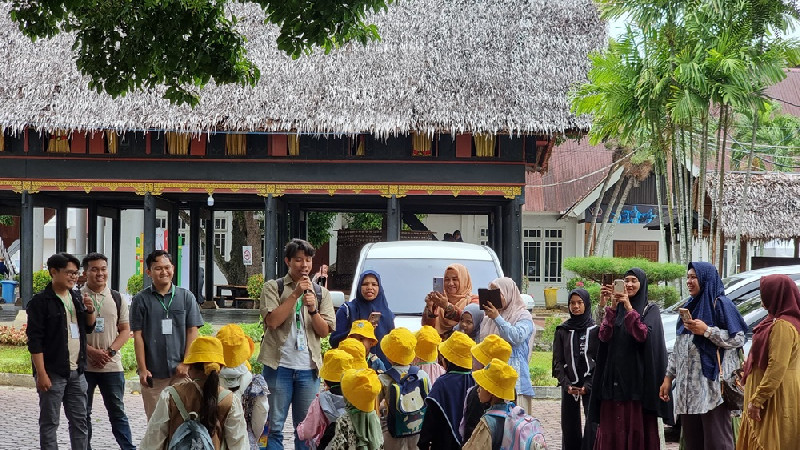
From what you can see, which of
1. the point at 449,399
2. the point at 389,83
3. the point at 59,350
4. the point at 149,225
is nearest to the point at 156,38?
the point at 59,350

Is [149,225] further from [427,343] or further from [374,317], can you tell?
[427,343]

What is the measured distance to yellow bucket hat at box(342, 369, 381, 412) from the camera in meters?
5.42

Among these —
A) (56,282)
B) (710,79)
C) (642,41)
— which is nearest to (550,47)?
(642,41)

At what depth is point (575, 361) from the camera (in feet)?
27.1

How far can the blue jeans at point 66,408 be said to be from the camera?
24.1 ft

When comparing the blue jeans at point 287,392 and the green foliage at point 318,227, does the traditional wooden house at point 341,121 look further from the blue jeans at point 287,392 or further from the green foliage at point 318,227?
the blue jeans at point 287,392

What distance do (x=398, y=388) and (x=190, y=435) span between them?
1480 mm

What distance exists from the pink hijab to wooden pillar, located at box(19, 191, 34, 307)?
15.4 metres

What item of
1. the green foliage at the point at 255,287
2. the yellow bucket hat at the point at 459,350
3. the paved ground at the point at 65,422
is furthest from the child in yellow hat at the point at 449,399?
the green foliage at the point at 255,287

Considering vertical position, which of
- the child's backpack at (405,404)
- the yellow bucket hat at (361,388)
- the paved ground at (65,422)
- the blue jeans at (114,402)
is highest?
the yellow bucket hat at (361,388)

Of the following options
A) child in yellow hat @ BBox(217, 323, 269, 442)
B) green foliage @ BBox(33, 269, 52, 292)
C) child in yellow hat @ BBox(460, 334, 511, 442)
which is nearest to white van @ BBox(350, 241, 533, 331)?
child in yellow hat @ BBox(460, 334, 511, 442)

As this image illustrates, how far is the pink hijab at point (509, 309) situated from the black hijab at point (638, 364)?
704 millimetres

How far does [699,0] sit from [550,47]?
586 cm

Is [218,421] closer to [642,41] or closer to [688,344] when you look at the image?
[688,344]
